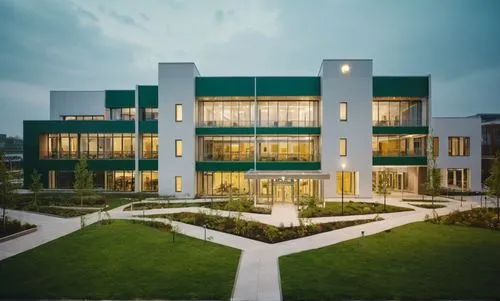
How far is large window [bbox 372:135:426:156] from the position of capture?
35125 mm

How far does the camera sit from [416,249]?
14.5m

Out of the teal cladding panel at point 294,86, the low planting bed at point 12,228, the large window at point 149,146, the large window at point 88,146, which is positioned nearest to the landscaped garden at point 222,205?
the low planting bed at point 12,228

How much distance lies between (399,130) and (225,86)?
20.1m

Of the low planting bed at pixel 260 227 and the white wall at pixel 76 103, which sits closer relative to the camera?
the low planting bed at pixel 260 227

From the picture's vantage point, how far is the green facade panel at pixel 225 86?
3375 cm

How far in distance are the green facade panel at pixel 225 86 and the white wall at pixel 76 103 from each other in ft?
51.4

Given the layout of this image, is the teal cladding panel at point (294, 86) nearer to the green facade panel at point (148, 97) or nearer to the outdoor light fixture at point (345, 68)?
the outdoor light fixture at point (345, 68)

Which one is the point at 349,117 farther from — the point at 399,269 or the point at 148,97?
the point at 148,97

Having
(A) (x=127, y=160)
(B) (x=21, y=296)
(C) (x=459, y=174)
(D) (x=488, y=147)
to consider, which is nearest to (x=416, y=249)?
(B) (x=21, y=296)

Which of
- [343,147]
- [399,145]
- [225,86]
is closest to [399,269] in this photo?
[343,147]

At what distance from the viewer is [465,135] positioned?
117ft

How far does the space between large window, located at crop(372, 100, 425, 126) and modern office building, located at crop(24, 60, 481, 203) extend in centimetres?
12

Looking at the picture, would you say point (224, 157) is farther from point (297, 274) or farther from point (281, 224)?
point (297, 274)

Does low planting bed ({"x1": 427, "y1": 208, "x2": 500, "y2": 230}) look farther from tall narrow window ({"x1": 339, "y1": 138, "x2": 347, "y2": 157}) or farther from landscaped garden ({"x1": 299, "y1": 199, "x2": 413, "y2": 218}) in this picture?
tall narrow window ({"x1": 339, "y1": 138, "x2": 347, "y2": 157})
